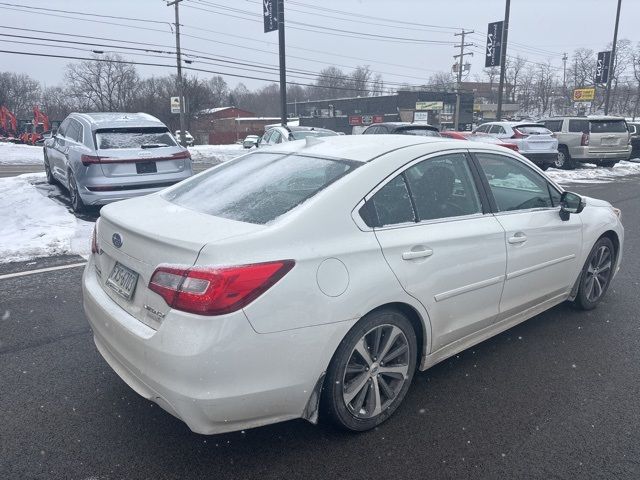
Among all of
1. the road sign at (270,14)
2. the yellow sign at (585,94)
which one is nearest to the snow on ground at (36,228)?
the road sign at (270,14)

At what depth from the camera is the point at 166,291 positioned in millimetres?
2307

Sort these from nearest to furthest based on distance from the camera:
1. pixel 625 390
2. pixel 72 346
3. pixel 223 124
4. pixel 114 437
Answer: pixel 114 437 < pixel 625 390 < pixel 72 346 < pixel 223 124

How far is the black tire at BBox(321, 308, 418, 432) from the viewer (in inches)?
101

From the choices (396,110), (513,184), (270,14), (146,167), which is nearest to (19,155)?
(270,14)

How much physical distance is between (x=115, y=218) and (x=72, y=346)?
1430 millimetres

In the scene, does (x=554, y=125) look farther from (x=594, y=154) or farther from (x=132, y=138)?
(x=132, y=138)

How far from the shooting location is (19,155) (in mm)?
24203

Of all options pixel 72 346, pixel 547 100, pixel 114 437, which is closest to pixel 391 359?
pixel 114 437

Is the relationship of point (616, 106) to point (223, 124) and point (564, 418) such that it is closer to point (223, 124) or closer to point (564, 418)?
point (223, 124)

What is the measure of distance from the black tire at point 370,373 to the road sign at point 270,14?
2168 centimetres

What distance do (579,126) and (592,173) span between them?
69.2 inches

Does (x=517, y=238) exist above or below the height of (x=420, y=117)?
below

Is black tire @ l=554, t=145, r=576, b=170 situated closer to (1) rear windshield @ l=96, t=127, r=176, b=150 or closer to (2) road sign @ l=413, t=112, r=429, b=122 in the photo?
(1) rear windshield @ l=96, t=127, r=176, b=150

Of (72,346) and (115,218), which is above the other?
(115,218)
